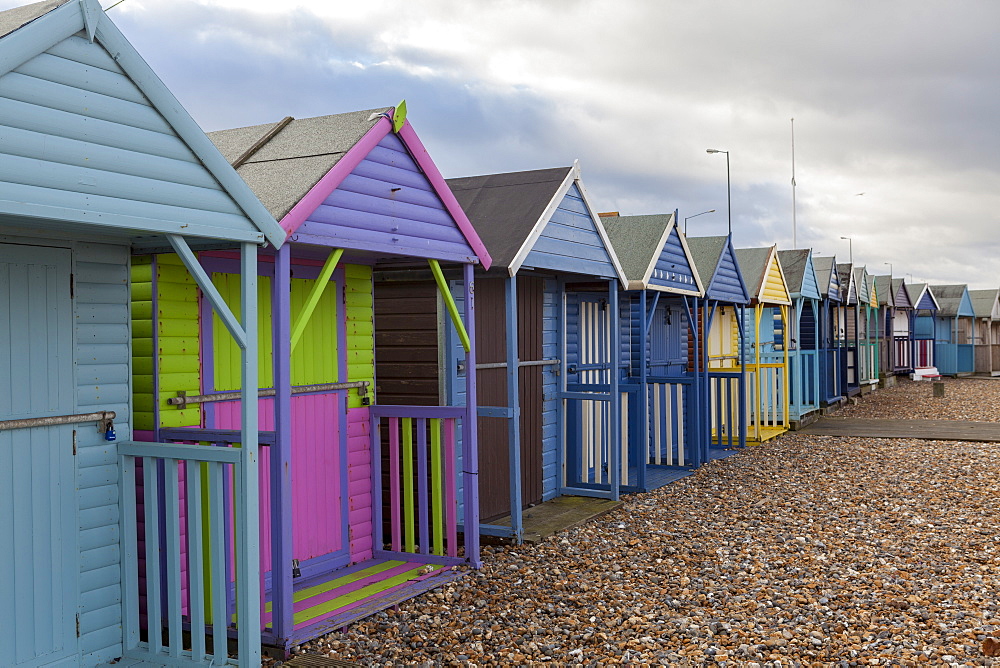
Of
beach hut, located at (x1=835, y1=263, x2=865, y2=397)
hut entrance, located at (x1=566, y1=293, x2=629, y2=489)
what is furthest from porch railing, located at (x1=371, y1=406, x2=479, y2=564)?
beach hut, located at (x1=835, y1=263, x2=865, y2=397)

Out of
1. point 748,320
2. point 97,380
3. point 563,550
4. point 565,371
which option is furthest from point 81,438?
point 748,320

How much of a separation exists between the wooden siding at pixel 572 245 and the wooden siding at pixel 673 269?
1.98 metres

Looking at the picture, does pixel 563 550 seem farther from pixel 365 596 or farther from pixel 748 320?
pixel 748 320

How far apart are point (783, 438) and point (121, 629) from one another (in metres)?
13.6

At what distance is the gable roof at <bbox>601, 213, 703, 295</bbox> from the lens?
1144cm

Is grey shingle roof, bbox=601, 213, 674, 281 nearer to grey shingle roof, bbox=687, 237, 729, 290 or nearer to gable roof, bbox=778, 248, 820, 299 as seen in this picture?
grey shingle roof, bbox=687, 237, 729, 290

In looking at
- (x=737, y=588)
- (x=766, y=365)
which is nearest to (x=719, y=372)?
(x=766, y=365)

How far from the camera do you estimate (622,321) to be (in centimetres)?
1316

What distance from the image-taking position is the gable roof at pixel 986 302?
46.9m

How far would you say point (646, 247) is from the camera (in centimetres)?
1184

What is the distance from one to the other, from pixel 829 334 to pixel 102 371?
75.2ft

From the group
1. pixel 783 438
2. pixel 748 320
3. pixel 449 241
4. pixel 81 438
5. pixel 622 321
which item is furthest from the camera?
pixel 748 320

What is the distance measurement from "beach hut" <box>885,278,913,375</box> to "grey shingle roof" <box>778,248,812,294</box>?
17435 mm

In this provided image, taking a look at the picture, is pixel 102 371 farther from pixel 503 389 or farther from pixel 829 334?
pixel 829 334
